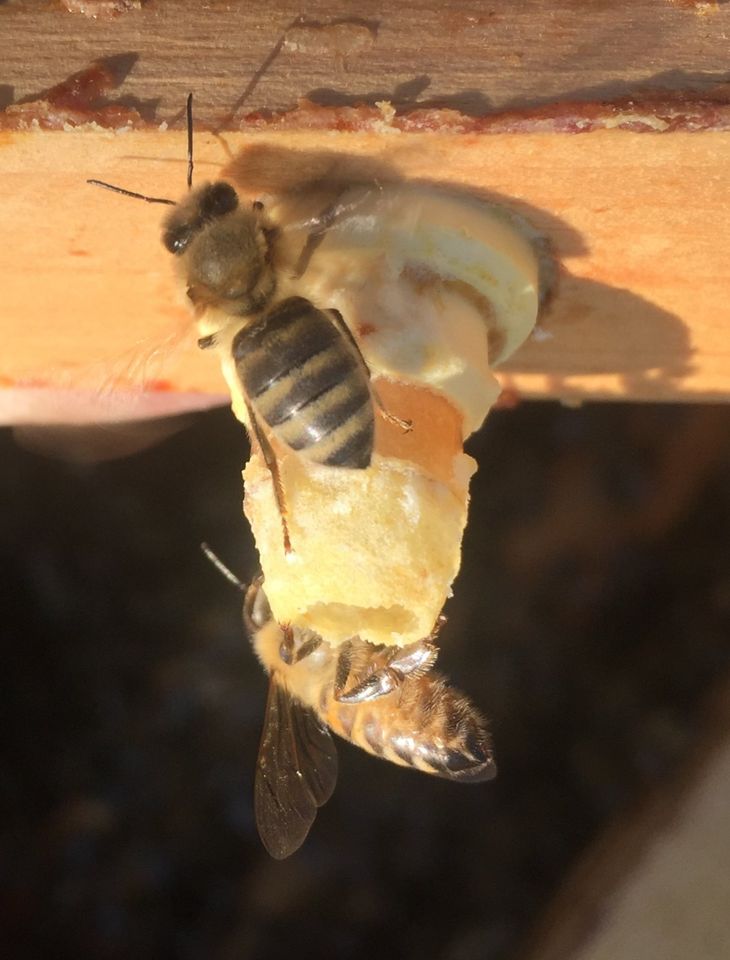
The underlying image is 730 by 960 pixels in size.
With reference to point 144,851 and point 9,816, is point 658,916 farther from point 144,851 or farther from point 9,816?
point 9,816

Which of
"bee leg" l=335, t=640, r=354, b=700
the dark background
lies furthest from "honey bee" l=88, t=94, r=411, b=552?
the dark background

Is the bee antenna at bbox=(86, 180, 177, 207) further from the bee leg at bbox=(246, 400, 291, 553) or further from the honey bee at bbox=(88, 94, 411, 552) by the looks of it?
the bee leg at bbox=(246, 400, 291, 553)

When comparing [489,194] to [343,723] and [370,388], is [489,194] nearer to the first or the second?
[370,388]

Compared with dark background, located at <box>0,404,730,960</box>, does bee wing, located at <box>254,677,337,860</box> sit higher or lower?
higher

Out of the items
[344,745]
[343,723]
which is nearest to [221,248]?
[343,723]

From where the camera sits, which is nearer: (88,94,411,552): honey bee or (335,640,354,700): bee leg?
(88,94,411,552): honey bee

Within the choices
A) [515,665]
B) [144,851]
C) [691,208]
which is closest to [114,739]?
[144,851]

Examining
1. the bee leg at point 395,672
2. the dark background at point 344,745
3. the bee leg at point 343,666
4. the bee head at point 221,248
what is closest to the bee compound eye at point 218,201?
the bee head at point 221,248

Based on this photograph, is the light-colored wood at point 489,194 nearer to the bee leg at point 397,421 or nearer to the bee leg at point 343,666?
the bee leg at point 397,421
